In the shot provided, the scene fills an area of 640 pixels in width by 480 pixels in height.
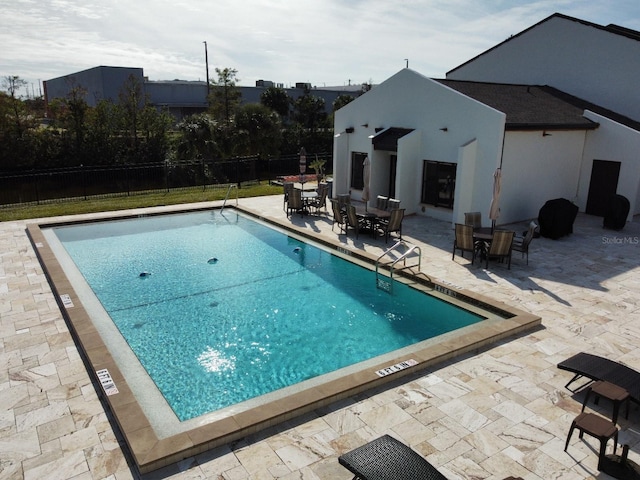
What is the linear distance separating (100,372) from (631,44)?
21.9 metres

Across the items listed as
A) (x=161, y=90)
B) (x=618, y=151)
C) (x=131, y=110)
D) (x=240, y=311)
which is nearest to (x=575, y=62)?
(x=618, y=151)

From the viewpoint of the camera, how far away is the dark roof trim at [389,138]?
1753 centimetres

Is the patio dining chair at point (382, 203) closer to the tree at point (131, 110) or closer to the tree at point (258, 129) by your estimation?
the tree at point (258, 129)

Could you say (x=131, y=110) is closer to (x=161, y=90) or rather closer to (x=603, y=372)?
(x=161, y=90)

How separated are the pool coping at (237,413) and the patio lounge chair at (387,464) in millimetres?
1505

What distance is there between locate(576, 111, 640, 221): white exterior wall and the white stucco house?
0.04 meters

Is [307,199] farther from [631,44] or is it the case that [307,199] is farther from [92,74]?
[92,74]

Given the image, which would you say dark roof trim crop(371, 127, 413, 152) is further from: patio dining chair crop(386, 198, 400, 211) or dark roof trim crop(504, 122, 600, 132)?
dark roof trim crop(504, 122, 600, 132)

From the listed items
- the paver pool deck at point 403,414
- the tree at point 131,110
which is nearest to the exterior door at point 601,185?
the paver pool deck at point 403,414

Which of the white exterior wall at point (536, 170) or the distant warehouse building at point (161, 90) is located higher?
the distant warehouse building at point (161, 90)

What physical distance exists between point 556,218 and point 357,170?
8597 millimetres

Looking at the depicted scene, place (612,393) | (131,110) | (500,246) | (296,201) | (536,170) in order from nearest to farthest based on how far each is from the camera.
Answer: (612,393), (500,246), (536,170), (296,201), (131,110)

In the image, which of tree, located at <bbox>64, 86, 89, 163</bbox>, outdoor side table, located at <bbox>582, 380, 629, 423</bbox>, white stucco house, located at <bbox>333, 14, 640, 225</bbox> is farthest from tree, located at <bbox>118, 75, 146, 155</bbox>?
outdoor side table, located at <bbox>582, 380, 629, 423</bbox>

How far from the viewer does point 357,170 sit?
67.4 feet
